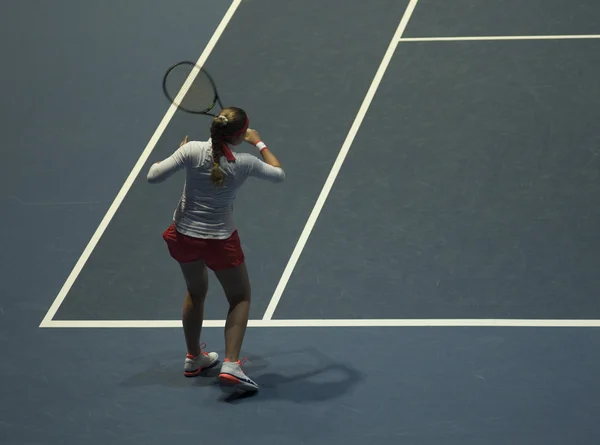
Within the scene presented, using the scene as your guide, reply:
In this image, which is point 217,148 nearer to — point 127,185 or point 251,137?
point 251,137

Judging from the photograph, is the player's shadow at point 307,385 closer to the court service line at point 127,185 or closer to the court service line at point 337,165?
the court service line at point 337,165

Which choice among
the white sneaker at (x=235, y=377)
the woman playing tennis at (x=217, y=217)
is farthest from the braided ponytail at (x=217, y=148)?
the white sneaker at (x=235, y=377)

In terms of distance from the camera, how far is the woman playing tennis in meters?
6.54

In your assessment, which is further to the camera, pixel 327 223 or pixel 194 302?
pixel 327 223

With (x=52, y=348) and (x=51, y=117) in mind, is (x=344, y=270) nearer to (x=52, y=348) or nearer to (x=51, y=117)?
(x=52, y=348)

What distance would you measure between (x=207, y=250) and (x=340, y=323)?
1329 mm

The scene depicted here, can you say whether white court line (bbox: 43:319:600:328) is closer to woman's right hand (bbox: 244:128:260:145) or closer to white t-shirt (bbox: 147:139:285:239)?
white t-shirt (bbox: 147:139:285:239)

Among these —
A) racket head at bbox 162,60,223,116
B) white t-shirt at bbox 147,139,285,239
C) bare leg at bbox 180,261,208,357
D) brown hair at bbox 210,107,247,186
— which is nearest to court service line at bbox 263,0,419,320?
bare leg at bbox 180,261,208,357

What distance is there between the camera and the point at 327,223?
336 inches

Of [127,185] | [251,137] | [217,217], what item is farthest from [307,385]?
[127,185]

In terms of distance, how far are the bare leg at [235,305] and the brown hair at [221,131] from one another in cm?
61

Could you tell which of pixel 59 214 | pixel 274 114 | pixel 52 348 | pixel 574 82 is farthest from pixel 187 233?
pixel 574 82

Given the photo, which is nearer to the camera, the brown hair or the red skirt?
the brown hair

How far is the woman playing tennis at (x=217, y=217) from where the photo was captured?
6543mm
